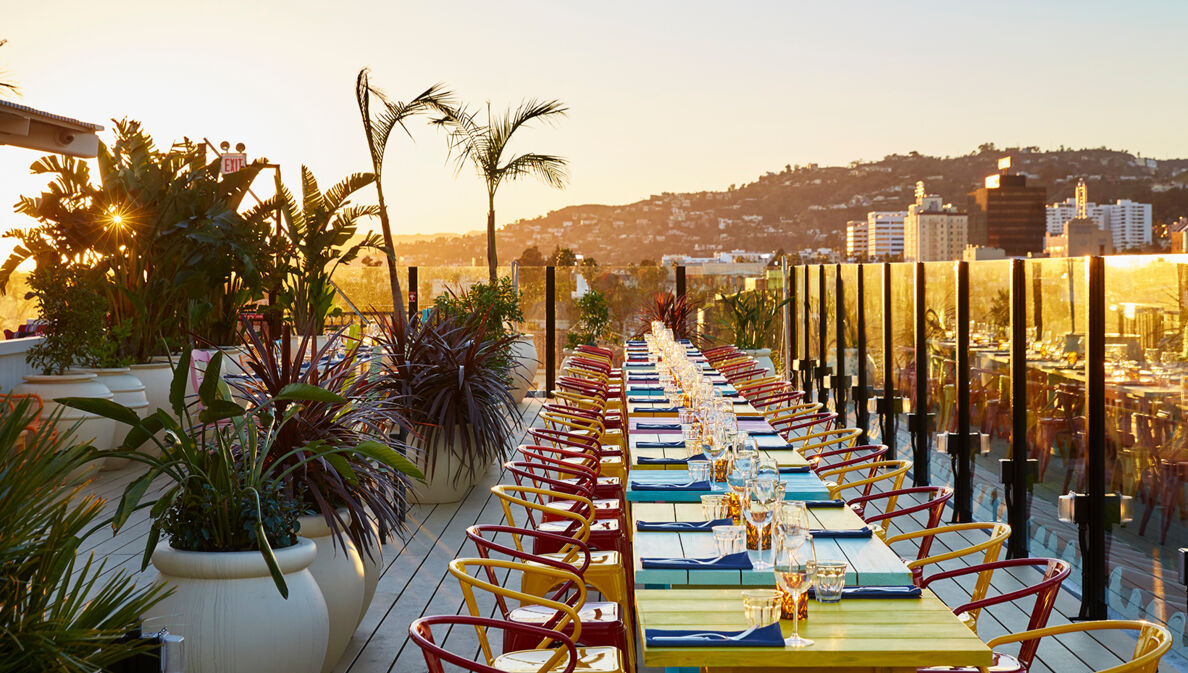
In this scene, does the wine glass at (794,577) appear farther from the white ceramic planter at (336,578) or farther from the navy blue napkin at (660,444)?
the navy blue napkin at (660,444)

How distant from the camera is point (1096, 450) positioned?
526 centimetres

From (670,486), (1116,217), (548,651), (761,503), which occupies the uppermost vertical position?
(1116,217)

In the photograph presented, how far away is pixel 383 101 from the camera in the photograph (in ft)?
48.8

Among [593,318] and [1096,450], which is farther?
[593,318]

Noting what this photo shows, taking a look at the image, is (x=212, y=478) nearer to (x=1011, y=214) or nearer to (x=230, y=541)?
(x=230, y=541)

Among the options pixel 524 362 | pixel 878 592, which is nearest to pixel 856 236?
pixel 524 362

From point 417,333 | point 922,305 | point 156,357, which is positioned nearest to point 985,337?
point 922,305

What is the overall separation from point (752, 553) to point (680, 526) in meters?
0.41

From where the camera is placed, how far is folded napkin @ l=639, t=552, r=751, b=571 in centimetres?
317

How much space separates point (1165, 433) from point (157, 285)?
901 cm

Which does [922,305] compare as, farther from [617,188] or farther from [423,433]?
[617,188]

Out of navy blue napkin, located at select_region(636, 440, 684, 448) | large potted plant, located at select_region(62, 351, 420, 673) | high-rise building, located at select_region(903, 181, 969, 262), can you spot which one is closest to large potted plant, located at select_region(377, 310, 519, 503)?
navy blue napkin, located at select_region(636, 440, 684, 448)

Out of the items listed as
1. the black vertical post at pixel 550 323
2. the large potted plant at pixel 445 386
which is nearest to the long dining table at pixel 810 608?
the large potted plant at pixel 445 386

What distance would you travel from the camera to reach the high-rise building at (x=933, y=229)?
4825 cm
